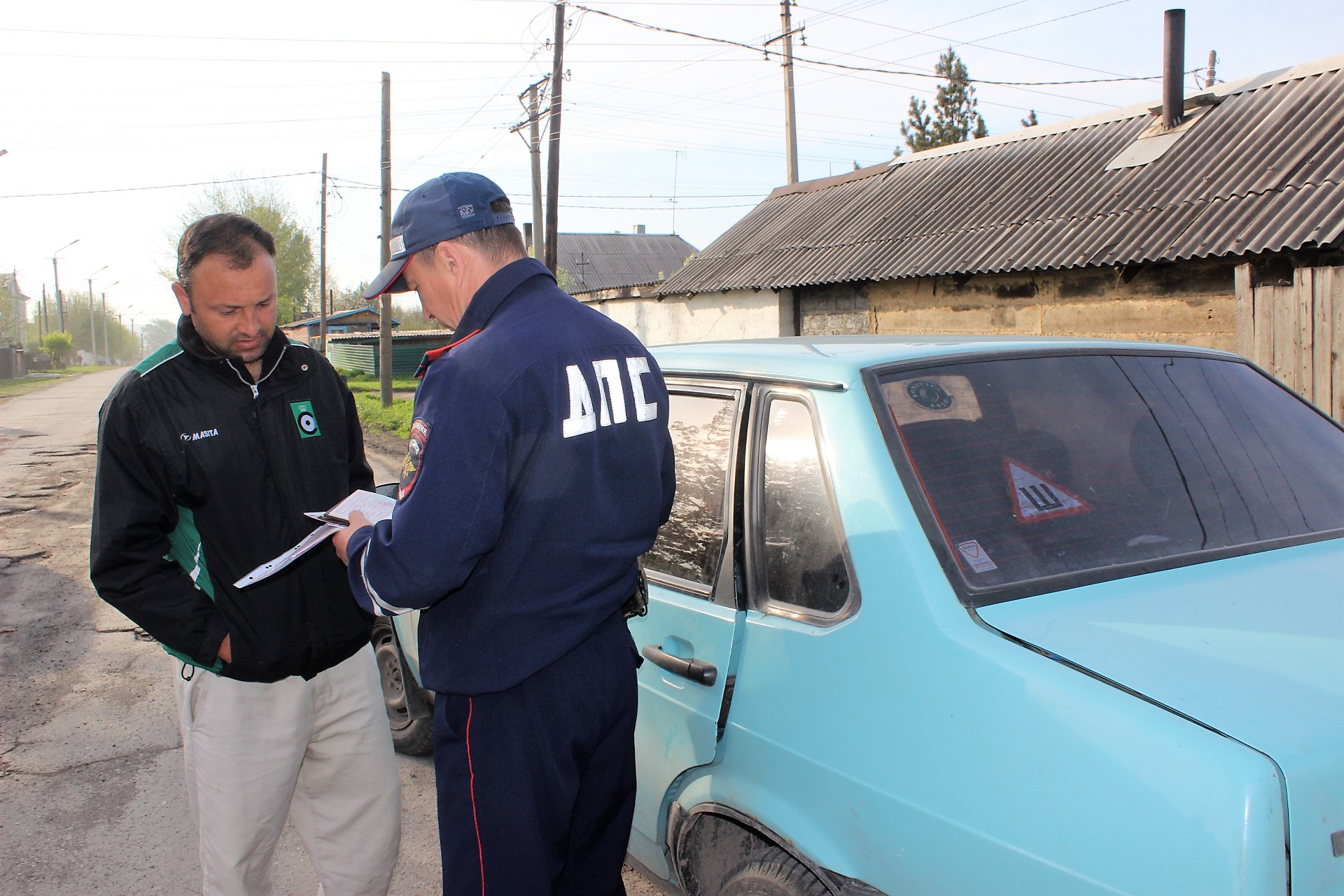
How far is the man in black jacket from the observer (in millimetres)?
2158

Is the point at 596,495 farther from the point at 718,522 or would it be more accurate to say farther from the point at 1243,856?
the point at 1243,856

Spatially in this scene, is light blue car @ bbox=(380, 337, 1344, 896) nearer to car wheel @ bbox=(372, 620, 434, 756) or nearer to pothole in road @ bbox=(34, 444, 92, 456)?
car wheel @ bbox=(372, 620, 434, 756)

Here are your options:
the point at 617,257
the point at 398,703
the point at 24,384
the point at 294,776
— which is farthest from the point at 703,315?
the point at 24,384

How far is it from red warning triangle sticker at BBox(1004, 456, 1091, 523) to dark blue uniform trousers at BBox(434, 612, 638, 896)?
917mm

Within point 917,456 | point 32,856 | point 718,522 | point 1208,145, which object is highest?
point 1208,145

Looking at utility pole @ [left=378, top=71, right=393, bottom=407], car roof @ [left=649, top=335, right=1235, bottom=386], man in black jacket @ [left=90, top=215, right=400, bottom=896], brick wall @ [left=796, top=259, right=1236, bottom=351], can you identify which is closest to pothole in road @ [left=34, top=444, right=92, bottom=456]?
utility pole @ [left=378, top=71, right=393, bottom=407]

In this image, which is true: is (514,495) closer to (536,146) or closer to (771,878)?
(771,878)

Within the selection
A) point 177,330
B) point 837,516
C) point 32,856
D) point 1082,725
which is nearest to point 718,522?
point 837,516

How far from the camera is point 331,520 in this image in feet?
6.87

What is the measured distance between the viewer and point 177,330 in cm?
232

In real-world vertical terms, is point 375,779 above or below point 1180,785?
below

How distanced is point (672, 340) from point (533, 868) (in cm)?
1527

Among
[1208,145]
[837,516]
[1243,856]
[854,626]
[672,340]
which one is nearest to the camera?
[1243,856]

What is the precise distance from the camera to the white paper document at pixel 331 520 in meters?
2.07
